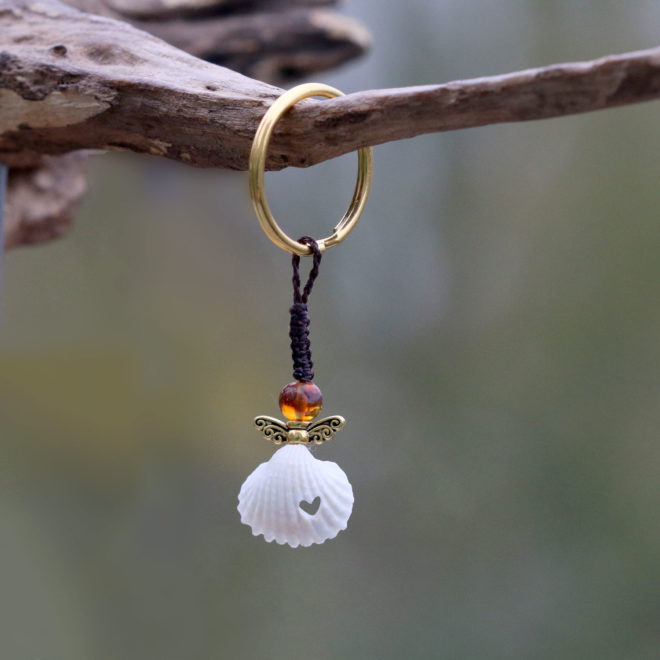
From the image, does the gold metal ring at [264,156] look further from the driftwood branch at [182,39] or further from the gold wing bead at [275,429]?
the driftwood branch at [182,39]

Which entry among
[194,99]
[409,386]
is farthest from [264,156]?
[409,386]

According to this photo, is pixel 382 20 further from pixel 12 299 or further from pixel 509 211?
pixel 12 299

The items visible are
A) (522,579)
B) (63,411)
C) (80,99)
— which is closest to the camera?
(80,99)

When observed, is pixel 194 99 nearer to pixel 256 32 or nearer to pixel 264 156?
pixel 264 156

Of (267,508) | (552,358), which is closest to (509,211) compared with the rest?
(552,358)

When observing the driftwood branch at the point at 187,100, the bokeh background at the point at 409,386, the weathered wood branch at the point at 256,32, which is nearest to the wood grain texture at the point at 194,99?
the driftwood branch at the point at 187,100

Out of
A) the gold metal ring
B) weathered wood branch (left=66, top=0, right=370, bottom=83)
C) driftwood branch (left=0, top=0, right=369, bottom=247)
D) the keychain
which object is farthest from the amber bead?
weathered wood branch (left=66, top=0, right=370, bottom=83)

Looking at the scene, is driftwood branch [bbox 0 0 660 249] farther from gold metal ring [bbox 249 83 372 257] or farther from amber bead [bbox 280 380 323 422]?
amber bead [bbox 280 380 323 422]

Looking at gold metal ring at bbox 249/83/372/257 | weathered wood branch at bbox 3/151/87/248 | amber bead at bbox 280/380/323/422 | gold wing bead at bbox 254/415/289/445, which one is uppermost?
weathered wood branch at bbox 3/151/87/248
